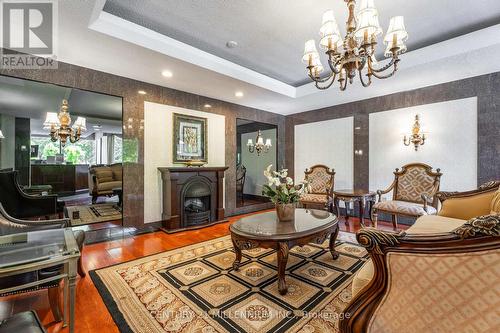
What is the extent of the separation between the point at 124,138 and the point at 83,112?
2.06 feet

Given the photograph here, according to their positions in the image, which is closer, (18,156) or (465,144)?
(18,156)

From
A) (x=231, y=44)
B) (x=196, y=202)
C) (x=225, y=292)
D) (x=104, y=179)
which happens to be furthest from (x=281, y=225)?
(x=104, y=179)

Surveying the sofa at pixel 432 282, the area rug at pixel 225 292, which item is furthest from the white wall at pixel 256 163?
the sofa at pixel 432 282

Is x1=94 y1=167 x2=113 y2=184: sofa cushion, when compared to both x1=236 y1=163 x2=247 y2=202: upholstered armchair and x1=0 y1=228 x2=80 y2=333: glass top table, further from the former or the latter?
x1=236 y1=163 x2=247 y2=202: upholstered armchair

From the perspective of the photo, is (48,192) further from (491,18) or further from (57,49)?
(491,18)

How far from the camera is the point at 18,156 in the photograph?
2.81 m

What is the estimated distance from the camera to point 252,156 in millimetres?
6469

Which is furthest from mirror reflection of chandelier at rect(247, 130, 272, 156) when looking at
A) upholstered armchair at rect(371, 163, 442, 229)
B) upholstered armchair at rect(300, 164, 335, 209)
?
upholstered armchair at rect(371, 163, 442, 229)

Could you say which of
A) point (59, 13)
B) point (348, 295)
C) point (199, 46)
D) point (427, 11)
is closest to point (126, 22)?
point (59, 13)

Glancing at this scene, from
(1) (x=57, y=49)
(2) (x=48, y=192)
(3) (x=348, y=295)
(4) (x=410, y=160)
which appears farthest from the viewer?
(4) (x=410, y=160)

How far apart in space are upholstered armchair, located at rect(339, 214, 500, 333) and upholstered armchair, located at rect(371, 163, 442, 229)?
2.77 metres

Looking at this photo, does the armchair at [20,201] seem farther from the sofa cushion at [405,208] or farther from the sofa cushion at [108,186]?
the sofa cushion at [405,208]

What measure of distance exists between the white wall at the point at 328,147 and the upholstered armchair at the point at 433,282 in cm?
428

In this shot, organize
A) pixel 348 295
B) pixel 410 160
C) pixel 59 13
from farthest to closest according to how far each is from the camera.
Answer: pixel 410 160, pixel 59 13, pixel 348 295
